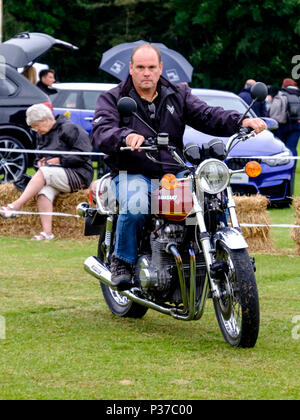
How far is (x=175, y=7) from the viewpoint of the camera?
43.1m

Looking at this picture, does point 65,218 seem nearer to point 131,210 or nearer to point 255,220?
point 255,220

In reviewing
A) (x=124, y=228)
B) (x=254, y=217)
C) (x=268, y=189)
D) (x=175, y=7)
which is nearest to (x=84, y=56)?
(x=175, y=7)

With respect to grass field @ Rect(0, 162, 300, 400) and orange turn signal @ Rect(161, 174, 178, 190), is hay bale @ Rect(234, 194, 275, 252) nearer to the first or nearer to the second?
grass field @ Rect(0, 162, 300, 400)

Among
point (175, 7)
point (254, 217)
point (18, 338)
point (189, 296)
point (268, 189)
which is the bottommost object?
point (175, 7)

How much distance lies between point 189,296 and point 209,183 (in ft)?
2.37

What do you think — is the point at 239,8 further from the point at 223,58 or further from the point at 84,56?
the point at 84,56

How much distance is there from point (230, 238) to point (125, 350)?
3.09 ft

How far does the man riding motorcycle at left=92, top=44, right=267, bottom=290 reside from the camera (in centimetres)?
637

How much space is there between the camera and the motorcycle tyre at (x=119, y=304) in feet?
23.3

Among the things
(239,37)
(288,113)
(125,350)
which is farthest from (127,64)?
(239,37)

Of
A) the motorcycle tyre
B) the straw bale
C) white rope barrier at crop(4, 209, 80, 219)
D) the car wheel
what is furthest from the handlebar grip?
the car wheel

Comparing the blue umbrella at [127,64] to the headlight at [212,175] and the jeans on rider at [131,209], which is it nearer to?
the jeans on rider at [131,209]

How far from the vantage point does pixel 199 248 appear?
6176mm

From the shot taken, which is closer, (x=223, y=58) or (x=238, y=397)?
(x=238, y=397)
